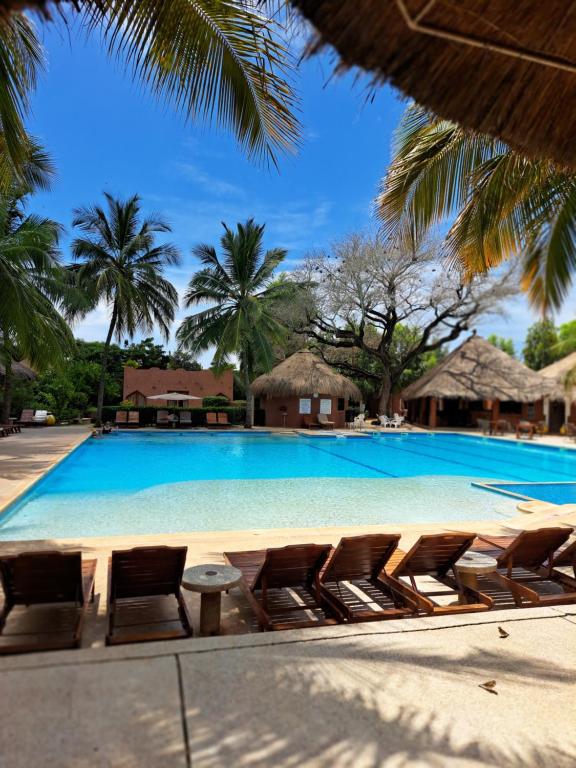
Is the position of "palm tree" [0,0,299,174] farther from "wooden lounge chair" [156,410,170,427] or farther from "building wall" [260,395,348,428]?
"building wall" [260,395,348,428]

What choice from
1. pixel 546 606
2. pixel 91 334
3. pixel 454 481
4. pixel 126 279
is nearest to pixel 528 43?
pixel 546 606

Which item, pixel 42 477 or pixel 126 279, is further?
pixel 126 279

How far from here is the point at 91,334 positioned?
34.6m

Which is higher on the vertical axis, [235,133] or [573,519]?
[235,133]

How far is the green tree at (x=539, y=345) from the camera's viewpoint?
127 ft

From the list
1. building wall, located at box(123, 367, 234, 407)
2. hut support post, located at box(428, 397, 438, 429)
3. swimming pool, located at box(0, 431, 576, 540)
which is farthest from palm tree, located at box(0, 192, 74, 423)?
hut support post, located at box(428, 397, 438, 429)

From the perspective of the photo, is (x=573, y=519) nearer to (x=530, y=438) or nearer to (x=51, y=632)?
(x=51, y=632)

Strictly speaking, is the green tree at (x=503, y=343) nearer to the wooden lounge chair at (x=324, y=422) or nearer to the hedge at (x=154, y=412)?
the wooden lounge chair at (x=324, y=422)

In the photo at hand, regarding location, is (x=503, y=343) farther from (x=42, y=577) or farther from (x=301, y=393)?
(x=42, y=577)

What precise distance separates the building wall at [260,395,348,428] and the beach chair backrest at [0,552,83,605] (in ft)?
73.6

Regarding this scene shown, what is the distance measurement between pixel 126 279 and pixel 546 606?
2082cm

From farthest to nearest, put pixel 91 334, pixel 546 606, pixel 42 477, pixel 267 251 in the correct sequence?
pixel 91 334 → pixel 267 251 → pixel 42 477 → pixel 546 606

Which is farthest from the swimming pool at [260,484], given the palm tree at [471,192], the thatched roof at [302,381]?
the thatched roof at [302,381]

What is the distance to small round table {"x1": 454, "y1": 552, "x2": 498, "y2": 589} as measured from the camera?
13.4ft
